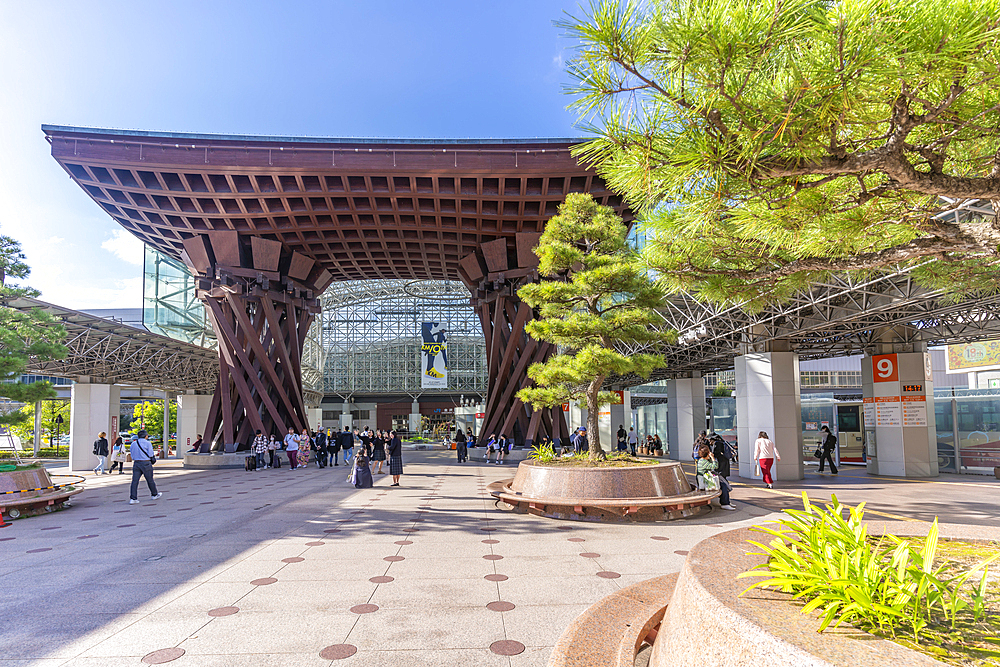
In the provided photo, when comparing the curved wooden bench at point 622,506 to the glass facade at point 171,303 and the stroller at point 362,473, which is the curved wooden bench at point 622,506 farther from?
the glass facade at point 171,303

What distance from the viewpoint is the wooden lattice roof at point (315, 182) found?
19734 millimetres

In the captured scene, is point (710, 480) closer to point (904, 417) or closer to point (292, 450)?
point (904, 417)

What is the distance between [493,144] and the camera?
20.6 m

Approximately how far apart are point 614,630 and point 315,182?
20770mm

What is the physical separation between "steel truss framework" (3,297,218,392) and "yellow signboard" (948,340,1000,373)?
155ft

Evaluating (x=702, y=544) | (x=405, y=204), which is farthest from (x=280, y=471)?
(x=702, y=544)

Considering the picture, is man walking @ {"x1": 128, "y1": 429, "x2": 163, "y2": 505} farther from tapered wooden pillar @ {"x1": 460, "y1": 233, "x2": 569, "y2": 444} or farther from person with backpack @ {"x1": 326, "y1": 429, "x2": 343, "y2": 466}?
tapered wooden pillar @ {"x1": 460, "y1": 233, "x2": 569, "y2": 444}

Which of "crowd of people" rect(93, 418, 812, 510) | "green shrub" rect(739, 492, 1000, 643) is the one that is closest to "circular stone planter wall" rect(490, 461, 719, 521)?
"crowd of people" rect(93, 418, 812, 510)

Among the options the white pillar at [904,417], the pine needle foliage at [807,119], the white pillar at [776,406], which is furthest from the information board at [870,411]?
the pine needle foliage at [807,119]

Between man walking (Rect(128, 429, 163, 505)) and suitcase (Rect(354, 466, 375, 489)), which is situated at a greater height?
man walking (Rect(128, 429, 163, 505))

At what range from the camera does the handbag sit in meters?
10.2

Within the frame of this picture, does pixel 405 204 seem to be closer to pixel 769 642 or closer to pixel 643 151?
pixel 643 151

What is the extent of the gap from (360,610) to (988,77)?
17.8ft

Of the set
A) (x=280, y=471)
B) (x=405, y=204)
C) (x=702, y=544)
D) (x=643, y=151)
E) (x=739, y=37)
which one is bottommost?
(x=280, y=471)
